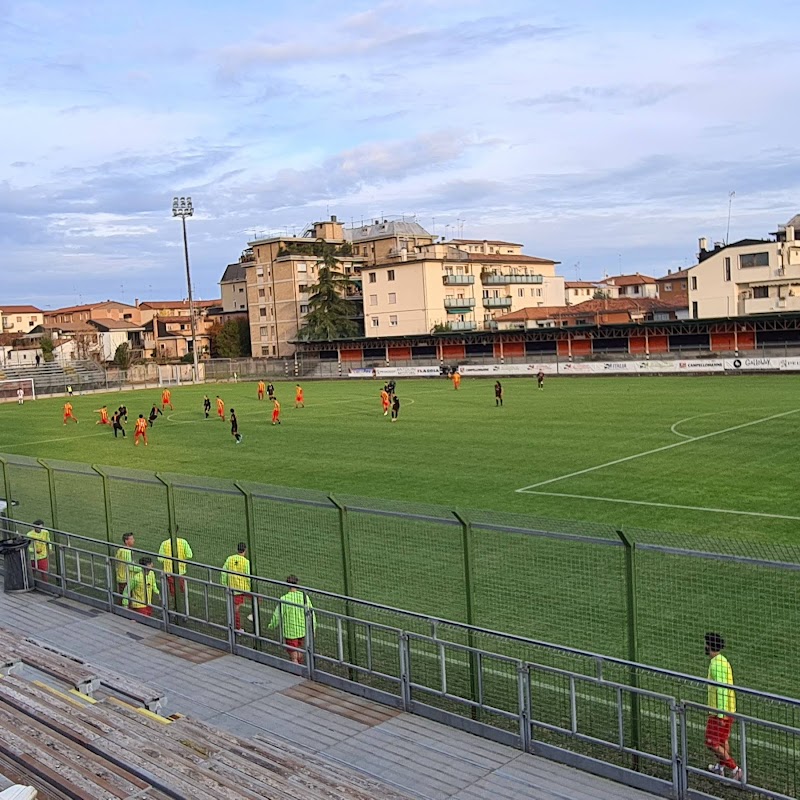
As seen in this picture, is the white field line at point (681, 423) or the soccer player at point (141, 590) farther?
the white field line at point (681, 423)

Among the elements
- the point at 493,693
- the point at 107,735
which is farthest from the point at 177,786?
the point at 493,693

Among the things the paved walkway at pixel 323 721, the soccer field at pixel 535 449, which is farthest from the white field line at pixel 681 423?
the paved walkway at pixel 323 721

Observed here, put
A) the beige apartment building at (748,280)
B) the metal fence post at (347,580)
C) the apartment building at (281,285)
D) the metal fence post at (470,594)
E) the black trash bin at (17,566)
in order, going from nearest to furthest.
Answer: the metal fence post at (470,594)
the metal fence post at (347,580)
the black trash bin at (17,566)
the beige apartment building at (748,280)
the apartment building at (281,285)

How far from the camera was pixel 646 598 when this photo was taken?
40.8 feet

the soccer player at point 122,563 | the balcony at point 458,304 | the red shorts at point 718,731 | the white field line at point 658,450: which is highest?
the balcony at point 458,304

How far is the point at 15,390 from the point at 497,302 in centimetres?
5408

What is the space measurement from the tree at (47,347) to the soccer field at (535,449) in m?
55.5

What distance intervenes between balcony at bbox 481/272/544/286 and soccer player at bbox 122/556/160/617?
9408 centimetres

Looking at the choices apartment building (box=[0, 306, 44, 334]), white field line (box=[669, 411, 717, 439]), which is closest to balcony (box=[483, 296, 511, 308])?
white field line (box=[669, 411, 717, 439])

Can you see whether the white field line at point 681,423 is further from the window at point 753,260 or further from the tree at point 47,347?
the tree at point 47,347

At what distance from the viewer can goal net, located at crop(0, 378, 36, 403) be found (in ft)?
242

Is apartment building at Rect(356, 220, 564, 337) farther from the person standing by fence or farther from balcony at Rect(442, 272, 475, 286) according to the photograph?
the person standing by fence

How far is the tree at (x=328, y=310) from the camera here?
100m

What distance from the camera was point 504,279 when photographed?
10831 cm
